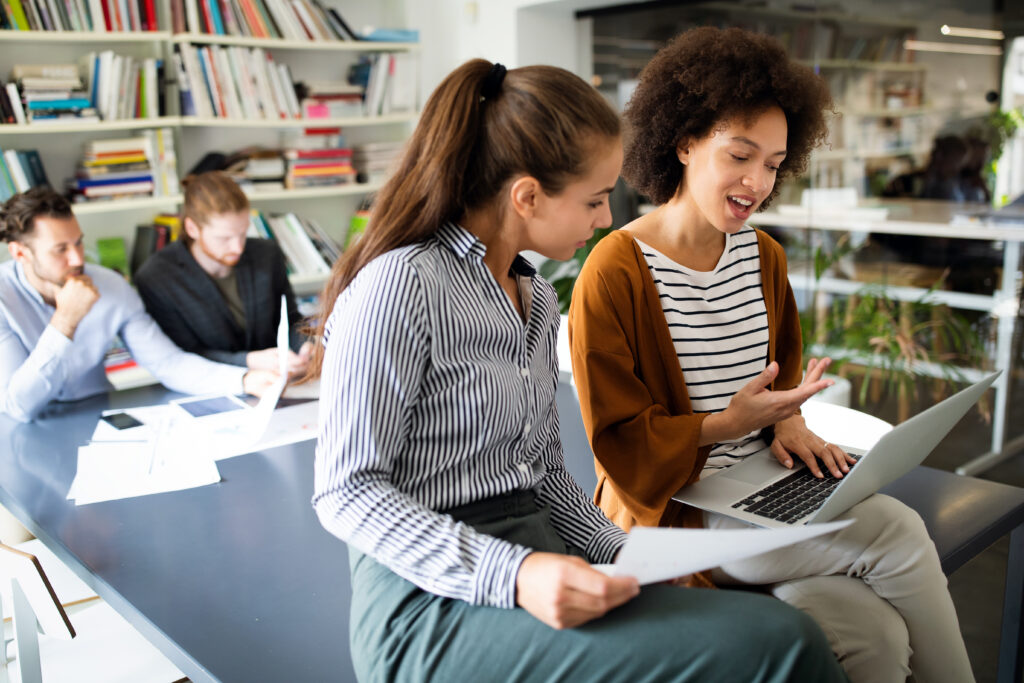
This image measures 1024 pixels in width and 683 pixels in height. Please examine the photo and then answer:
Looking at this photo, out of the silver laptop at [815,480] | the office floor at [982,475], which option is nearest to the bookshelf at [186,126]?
the office floor at [982,475]

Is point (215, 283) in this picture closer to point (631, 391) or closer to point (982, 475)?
point (631, 391)

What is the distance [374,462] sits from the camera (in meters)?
0.98

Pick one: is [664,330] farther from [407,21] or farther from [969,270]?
[407,21]

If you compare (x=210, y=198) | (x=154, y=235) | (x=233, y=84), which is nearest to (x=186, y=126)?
(x=233, y=84)

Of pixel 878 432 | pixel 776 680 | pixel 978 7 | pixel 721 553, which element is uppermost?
pixel 978 7

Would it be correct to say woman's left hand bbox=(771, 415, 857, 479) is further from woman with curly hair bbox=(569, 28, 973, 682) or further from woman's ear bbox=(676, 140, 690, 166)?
woman's ear bbox=(676, 140, 690, 166)

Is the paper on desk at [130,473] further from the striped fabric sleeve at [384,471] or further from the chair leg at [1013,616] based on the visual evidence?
the chair leg at [1013,616]

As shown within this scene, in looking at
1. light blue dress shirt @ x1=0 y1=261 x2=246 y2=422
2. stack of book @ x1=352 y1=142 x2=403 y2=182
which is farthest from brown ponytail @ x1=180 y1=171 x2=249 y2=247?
stack of book @ x1=352 y1=142 x2=403 y2=182

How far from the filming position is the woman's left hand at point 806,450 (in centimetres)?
155

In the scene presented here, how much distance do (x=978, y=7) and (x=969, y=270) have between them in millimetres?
933

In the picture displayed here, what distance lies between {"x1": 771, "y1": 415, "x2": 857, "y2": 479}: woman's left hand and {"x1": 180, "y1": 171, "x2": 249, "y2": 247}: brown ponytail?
5.98 ft

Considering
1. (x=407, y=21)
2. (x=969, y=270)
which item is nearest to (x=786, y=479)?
(x=969, y=270)

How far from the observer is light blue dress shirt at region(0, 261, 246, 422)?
6.94ft

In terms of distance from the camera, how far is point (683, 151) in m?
1.69
